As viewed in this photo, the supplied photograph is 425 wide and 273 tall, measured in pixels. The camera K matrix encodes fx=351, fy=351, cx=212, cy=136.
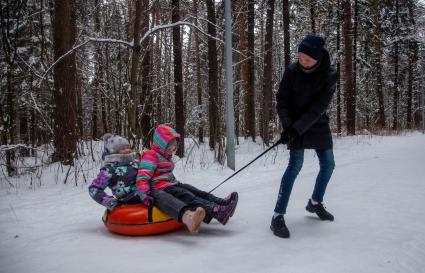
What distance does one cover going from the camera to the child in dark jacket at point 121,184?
338cm

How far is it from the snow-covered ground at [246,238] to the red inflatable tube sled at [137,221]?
8cm

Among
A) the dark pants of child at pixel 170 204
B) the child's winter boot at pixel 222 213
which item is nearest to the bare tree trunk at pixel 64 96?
the dark pants of child at pixel 170 204

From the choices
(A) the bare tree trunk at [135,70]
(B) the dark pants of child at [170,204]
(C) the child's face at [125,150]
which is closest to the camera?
(B) the dark pants of child at [170,204]

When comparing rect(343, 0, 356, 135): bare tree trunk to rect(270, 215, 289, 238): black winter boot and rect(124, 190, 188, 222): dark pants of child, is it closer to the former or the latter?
rect(270, 215, 289, 238): black winter boot

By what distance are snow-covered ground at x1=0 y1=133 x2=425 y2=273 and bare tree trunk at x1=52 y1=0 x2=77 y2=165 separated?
1566mm

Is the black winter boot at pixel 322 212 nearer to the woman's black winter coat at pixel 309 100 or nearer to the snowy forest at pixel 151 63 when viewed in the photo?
the woman's black winter coat at pixel 309 100

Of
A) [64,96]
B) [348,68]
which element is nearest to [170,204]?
[64,96]

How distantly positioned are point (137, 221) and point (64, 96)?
531cm

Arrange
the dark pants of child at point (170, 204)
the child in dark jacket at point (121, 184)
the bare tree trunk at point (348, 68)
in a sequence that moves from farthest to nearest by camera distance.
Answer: the bare tree trunk at point (348, 68), the child in dark jacket at point (121, 184), the dark pants of child at point (170, 204)

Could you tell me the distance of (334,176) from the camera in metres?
6.34

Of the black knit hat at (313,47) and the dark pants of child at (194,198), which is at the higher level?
the black knit hat at (313,47)

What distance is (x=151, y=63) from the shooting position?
39.9 feet

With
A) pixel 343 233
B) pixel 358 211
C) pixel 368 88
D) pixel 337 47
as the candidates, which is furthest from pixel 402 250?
pixel 368 88

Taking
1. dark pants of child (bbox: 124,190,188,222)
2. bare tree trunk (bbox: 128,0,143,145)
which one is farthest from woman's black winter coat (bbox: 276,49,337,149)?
bare tree trunk (bbox: 128,0,143,145)
